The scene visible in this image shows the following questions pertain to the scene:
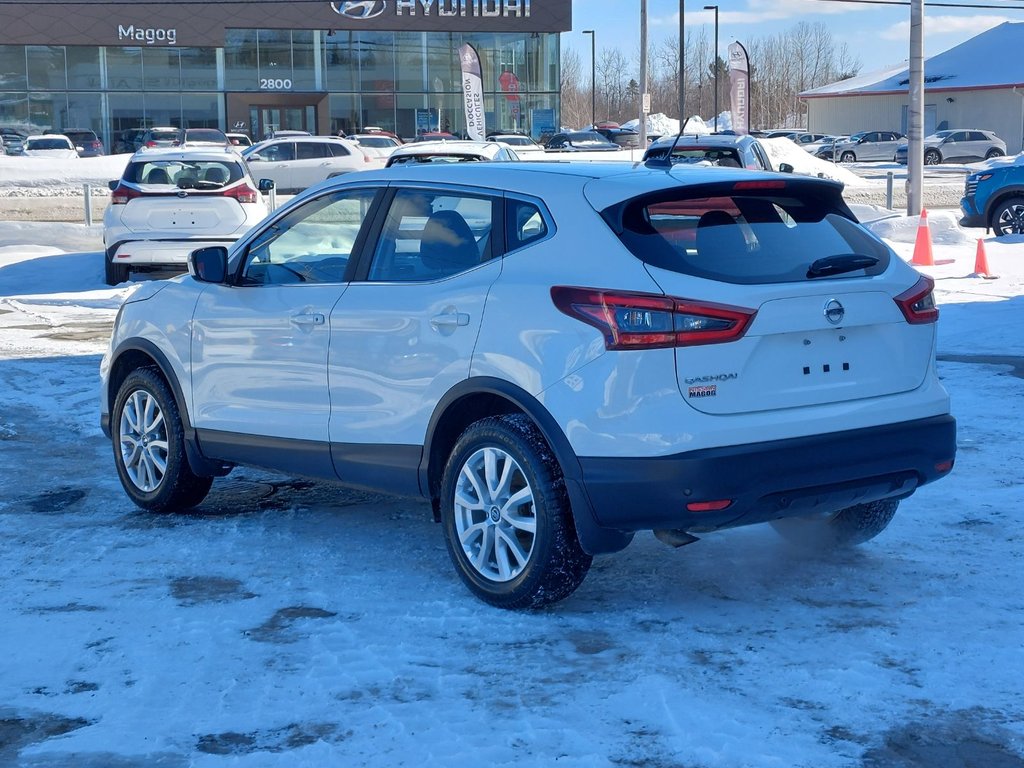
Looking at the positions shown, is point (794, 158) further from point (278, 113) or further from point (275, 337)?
point (278, 113)

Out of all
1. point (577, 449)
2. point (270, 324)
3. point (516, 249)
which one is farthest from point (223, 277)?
point (577, 449)

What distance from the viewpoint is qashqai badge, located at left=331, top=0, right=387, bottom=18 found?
2400 inches

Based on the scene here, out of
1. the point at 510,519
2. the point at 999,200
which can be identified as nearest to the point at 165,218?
the point at 510,519

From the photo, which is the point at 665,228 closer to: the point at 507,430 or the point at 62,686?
the point at 507,430

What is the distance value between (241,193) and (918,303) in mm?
12043

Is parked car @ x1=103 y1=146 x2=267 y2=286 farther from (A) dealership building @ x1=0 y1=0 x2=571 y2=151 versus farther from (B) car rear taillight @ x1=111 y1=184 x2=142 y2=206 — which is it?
(A) dealership building @ x1=0 y1=0 x2=571 y2=151

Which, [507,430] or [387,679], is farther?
[507,430]

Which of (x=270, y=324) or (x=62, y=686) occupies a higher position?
(x=270, y=324)

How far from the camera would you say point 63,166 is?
36.7 metres

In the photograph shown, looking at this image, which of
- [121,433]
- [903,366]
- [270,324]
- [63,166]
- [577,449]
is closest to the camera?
[577,449]

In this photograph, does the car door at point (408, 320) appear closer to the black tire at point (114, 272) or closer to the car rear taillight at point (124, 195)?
the car rear taillight at point (124, 195)

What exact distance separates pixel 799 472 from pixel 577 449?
778 mm

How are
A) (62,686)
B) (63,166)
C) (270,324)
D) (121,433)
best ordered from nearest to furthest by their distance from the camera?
(62,686), (270,324), (121,433), (63,166)

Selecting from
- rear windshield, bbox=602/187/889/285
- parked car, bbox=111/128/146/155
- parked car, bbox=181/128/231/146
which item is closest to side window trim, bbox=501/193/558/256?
rear windshield, bbox=602/187/889/285
